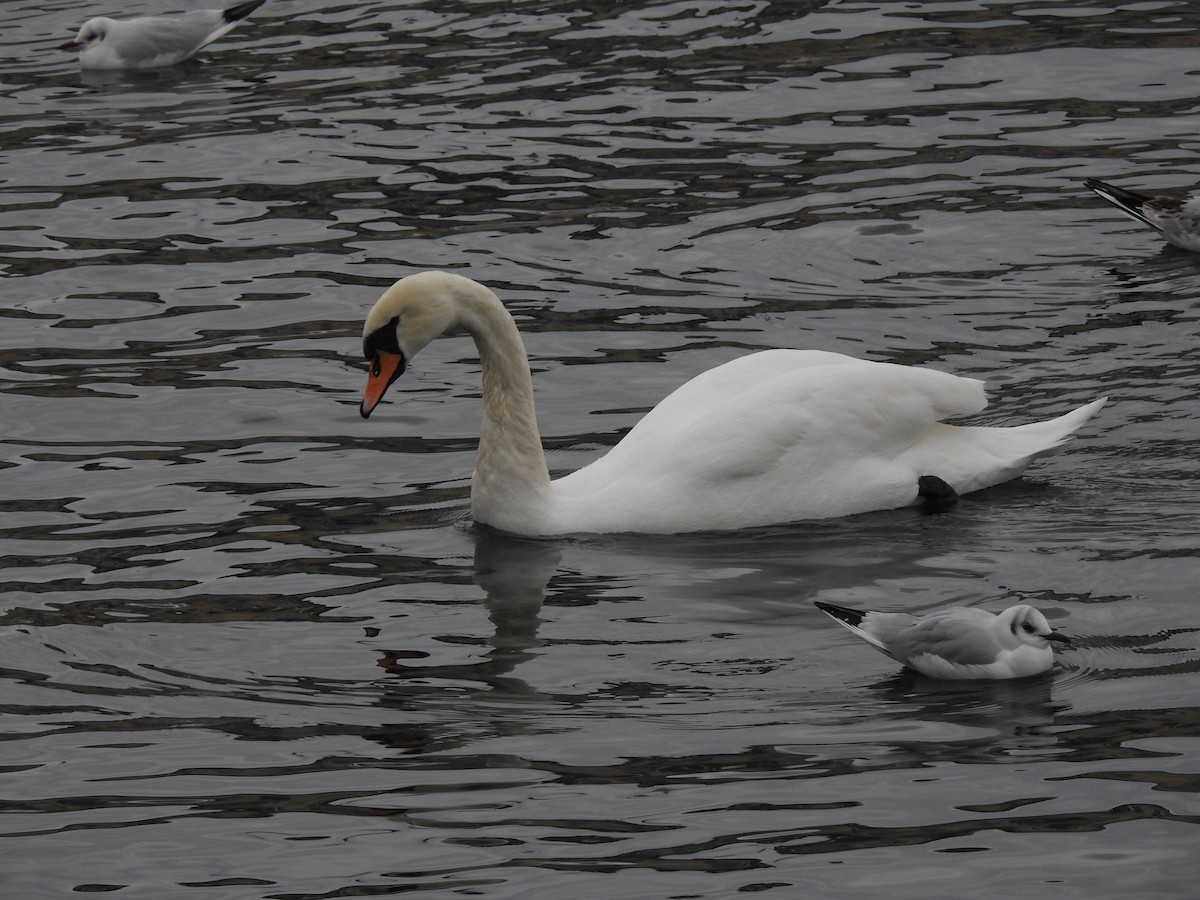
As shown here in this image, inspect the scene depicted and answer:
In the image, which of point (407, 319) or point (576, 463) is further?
point (576, 463)

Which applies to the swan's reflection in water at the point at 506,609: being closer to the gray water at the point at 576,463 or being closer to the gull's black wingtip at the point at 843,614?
the gray water at the point at 576,463

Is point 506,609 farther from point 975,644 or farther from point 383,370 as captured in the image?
point 975,644

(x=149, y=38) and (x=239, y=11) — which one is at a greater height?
(x=239, y=11)

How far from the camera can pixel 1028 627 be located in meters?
7.68

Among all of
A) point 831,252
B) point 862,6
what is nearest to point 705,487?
point 831,252

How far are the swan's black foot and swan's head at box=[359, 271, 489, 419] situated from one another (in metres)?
2.14

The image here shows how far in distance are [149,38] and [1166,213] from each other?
32.3 ft

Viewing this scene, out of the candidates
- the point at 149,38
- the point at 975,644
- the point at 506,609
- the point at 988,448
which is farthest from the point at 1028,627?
the point at 149,38

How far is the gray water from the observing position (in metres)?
6.75

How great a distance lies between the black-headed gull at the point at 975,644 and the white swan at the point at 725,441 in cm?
193

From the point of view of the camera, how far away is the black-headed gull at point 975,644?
25.2 ft

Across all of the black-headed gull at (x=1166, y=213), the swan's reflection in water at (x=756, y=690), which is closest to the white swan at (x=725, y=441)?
the swan's reflection in water at (x=756, y=690)

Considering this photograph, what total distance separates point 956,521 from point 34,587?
13.2 feet

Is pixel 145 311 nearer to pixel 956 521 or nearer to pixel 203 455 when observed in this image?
pixel 203 455
